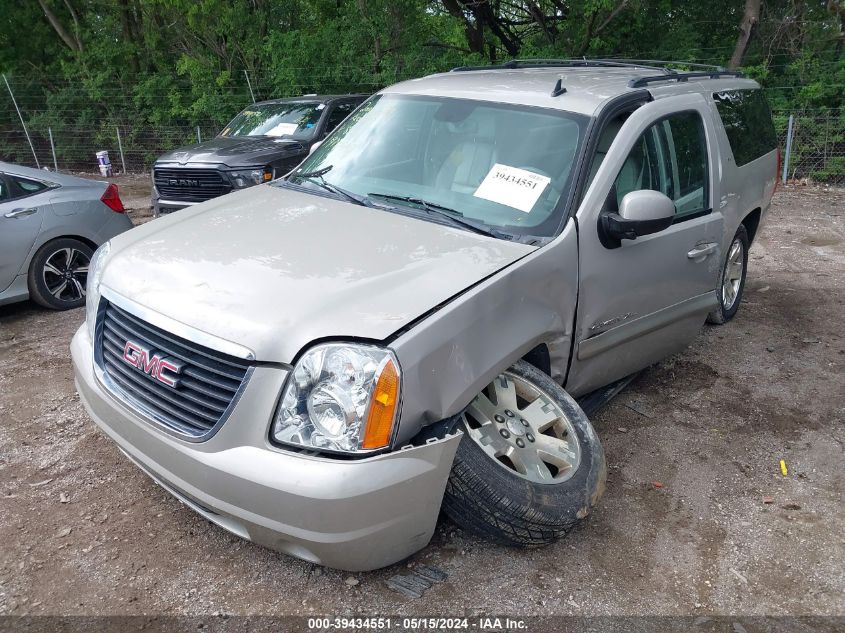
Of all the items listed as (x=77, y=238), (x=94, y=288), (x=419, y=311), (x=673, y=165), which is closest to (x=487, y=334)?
(x=419, y=311)

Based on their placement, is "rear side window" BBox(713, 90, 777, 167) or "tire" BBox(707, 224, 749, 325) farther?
"tire" BBox(707, 224, 749, 325)

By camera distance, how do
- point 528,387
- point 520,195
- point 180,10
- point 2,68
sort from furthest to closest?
point 2,68, point 180,10, point 520,195, point 528,387

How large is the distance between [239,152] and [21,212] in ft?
9.62

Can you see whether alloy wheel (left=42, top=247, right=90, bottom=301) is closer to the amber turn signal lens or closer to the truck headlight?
the truck headlight

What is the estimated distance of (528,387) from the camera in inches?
126

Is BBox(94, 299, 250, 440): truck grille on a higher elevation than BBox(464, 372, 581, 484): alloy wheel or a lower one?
higher

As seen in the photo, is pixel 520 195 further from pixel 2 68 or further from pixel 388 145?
pixel 2 68

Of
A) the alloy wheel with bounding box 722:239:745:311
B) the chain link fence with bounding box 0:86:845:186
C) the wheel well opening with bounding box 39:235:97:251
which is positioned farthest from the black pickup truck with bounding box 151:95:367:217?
the chain link fence with bounding box 0:86:845:186

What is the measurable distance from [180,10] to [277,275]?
15573 mm

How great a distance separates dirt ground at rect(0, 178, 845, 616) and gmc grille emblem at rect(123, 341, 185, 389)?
2.69ft

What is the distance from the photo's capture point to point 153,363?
2736 millimetres

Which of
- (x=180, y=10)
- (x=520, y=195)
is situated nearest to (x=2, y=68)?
(x=180, y=10)

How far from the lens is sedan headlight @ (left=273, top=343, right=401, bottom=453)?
8.05 feet

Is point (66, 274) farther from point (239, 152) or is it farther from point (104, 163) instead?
point (104, 163)
